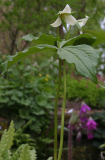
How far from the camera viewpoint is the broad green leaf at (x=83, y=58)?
59 centimetres

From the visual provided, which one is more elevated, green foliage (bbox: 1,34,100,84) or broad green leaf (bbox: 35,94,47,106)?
broad green leaf (bbox: 35,94,47,106)

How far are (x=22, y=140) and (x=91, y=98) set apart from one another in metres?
2.19

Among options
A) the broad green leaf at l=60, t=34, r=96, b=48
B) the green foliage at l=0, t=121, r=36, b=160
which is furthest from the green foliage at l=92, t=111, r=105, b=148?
the broad green leaf at l=60, t=34, r=96, b=48

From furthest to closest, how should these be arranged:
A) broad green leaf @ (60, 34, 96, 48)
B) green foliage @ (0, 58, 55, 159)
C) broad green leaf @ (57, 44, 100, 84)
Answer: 1. green foliage @ (0, 58, 55, 159)
2. broad green leaf @ (60, 34, 96, 48)
3. broad green leaf @ (57, 44, 100, 84)

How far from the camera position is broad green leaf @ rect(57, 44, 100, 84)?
0.59 metres

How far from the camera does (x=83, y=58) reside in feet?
2.07

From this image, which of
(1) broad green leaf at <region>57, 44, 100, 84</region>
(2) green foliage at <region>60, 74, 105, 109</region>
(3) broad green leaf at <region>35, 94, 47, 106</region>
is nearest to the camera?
(1) broad green leaf at <region>57, 44, 100, 84</region>

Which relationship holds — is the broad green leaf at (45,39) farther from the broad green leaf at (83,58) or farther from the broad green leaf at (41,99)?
the broad green leaf at (41,99)

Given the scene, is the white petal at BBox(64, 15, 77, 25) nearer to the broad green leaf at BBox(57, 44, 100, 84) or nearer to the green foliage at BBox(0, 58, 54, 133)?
the broad green leaf at BBox(57, 44, 100, 84)

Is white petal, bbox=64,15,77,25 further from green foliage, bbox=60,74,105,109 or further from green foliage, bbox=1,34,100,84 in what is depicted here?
green foliage, bbox=60,74,105,109

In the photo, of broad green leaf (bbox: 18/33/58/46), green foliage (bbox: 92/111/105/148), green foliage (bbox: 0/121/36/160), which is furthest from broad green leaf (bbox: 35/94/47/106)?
broad green leaf (bbox: 18/33/58/46)

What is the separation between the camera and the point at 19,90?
7.69 ft

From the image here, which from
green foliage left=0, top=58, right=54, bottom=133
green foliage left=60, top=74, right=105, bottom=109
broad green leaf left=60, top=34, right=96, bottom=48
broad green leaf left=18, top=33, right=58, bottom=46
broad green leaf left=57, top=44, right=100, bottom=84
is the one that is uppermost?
green foliage left=60, top=74, right=105, bottom=109

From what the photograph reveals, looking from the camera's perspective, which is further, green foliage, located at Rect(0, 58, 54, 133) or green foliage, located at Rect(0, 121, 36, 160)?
green foliage, located at Rect(0, 58, 54, 133)
